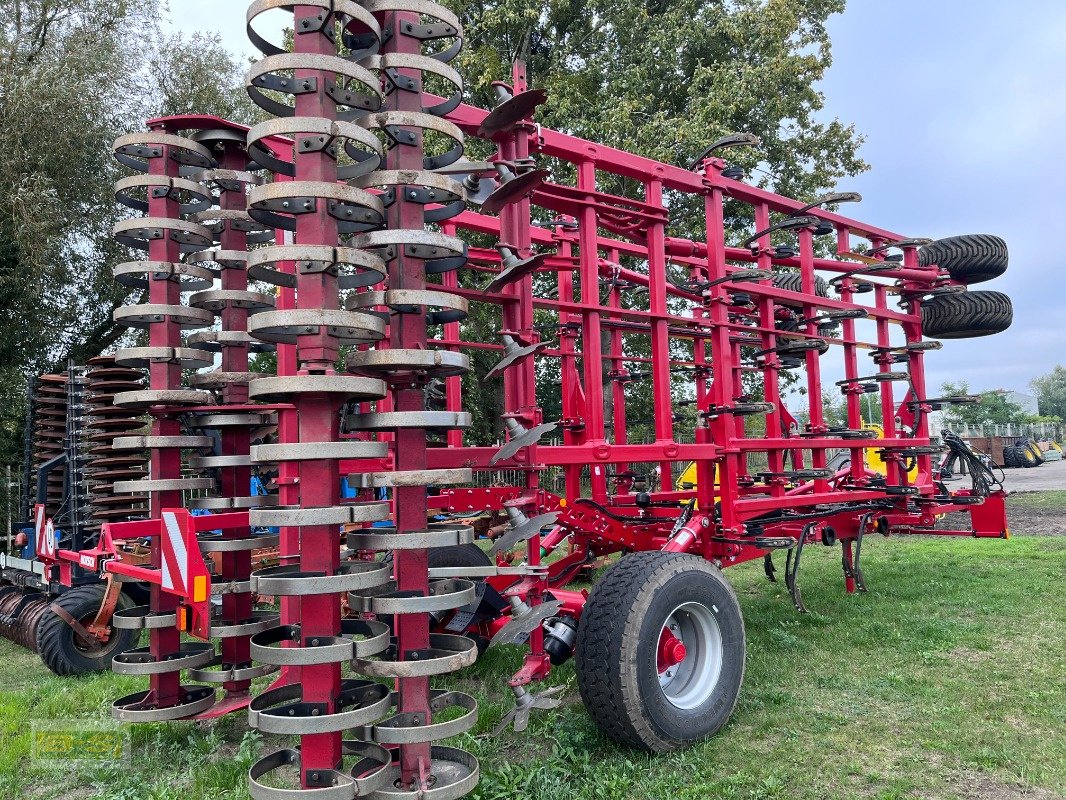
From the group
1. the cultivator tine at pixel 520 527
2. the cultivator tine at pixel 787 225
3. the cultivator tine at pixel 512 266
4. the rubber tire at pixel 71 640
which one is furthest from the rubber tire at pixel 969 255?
the rubber tire at pixel 71 640

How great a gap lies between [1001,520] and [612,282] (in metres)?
4.31

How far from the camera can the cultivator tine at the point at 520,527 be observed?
3344 mm

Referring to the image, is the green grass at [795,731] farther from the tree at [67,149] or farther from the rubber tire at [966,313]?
the tree at [67,149]

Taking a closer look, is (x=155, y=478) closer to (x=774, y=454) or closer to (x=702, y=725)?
(x=702, y=725)

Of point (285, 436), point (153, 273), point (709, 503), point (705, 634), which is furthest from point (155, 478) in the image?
point (709, 503)

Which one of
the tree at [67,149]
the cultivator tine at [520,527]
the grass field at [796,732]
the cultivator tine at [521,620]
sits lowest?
the grass field at [796,732]

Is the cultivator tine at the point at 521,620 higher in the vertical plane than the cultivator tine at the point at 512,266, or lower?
lower

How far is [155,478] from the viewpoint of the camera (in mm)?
3914

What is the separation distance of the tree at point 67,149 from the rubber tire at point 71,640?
866 centimetres

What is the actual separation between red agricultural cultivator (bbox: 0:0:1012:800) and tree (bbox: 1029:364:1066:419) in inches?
4084

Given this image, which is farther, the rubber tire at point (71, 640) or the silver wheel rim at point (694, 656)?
the rubber tire at point (71, 640)

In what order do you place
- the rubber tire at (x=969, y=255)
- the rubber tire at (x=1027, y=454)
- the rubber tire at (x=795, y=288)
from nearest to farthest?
the rubber tire at (x=795, y=288) → the rubber tire at (x=969, y=255) → the rubber tire at (x=1027, y=454)

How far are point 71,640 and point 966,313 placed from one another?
8.37 meters

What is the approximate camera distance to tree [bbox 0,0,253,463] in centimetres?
1314
